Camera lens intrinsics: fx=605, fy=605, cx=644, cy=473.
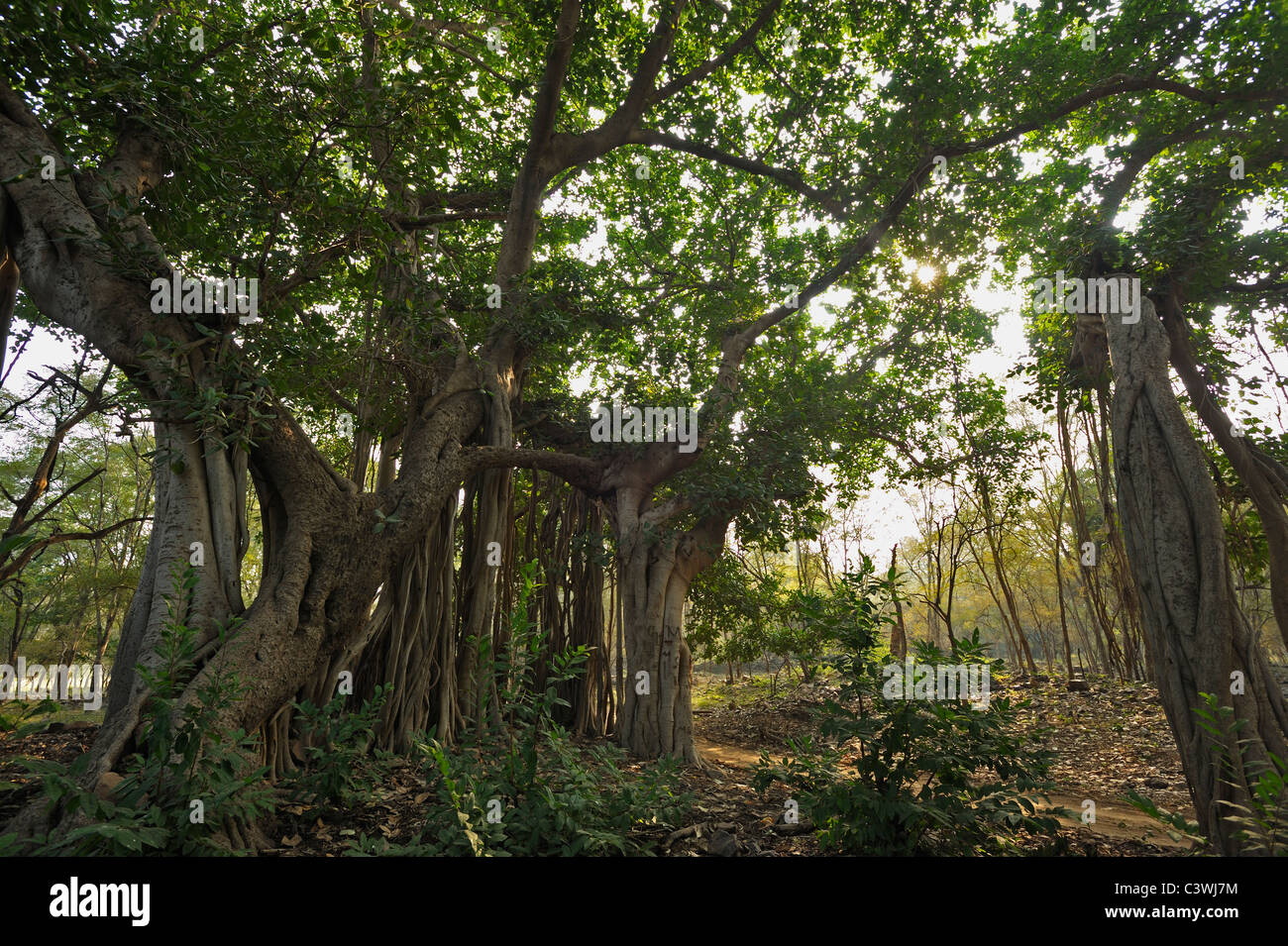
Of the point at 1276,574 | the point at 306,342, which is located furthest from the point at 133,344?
the point at 1276,574

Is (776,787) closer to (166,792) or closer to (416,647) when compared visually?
(416,647)

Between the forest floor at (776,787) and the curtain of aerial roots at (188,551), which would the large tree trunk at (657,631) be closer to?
the forest floor at (776,787)

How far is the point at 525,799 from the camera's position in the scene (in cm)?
253

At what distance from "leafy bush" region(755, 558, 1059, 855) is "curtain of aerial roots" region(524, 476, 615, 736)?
4.16 meters

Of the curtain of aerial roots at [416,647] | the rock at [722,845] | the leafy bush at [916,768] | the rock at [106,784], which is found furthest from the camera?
the curtain of aerial roots at [416,647]

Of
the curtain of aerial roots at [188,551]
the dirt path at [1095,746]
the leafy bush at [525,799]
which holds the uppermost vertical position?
the curtain of aerial roots at [188,551]

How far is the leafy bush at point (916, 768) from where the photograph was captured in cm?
223

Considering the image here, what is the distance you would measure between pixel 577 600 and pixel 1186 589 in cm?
519

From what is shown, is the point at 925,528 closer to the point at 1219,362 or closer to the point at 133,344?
the point at 1219,362

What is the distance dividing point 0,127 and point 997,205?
26.3 feet

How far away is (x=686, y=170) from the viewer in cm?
789

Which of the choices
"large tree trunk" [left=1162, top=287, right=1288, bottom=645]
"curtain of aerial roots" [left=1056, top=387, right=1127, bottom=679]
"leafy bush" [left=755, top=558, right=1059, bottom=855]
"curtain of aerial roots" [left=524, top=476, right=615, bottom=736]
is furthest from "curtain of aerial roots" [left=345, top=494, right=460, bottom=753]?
"curtain of aerial roots" [left=1056, top=387, right=1127, bottom=679]

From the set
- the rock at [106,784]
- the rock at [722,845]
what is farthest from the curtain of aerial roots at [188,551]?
the rock at [722,845]

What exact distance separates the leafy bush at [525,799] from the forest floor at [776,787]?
0.24 m
